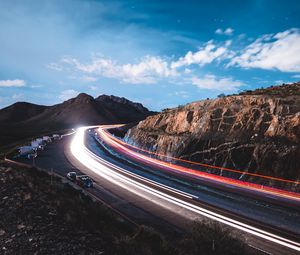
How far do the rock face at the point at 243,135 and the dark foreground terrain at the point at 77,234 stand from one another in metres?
14.4

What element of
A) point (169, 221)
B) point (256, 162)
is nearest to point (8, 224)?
point (169, 221)

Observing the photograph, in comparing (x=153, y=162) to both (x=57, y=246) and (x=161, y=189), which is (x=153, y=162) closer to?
(x=161, y=189)

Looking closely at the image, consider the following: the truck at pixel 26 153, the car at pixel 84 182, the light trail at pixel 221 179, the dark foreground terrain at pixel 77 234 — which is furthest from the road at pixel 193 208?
the truck at pixel 26 153

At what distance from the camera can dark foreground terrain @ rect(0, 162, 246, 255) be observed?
9.59m

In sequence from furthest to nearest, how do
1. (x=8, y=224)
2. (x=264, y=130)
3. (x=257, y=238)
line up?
(x=264, y=130) → (x=257, y=238) → (x=8, y=224)

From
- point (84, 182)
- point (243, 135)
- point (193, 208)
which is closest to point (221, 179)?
point (243, 135)

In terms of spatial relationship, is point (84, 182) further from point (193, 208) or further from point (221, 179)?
point (221, 179)

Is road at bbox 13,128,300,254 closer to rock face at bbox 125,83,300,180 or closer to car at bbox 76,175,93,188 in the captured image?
car at bbox 76,175,93,188

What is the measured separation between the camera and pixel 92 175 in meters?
30.0

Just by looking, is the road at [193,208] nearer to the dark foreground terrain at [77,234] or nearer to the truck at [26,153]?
the dark foreground terrain at [77,234]

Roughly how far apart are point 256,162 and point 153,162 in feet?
51.7

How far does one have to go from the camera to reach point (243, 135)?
28688mm

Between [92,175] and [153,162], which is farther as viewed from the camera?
[153,162]

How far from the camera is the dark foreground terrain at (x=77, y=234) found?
31.5 ft
